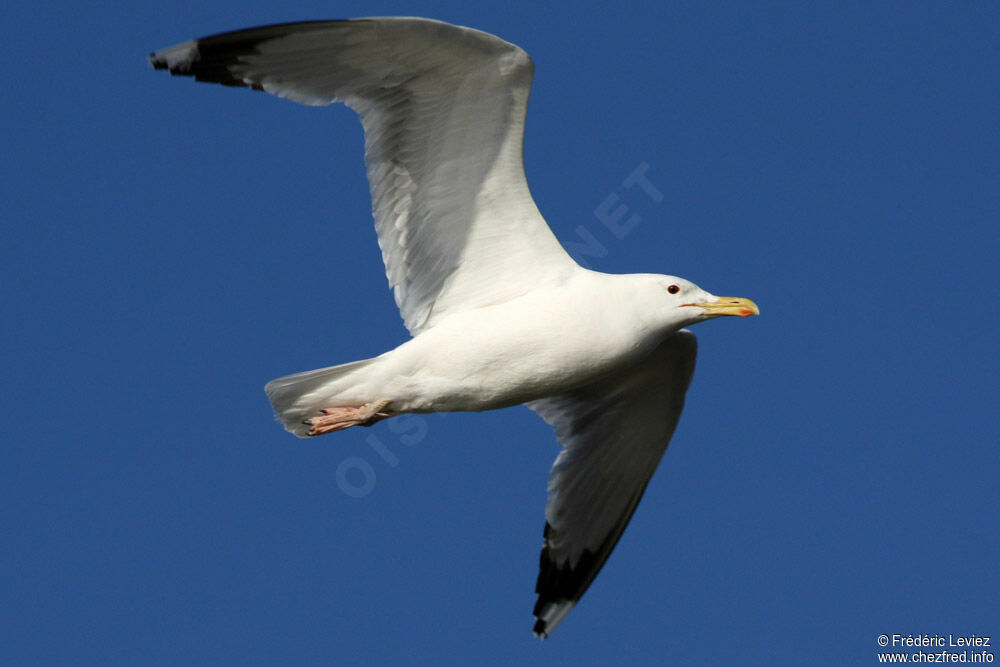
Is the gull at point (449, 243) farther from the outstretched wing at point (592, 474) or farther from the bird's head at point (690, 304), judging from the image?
the outstretched wing at point (592, 474)

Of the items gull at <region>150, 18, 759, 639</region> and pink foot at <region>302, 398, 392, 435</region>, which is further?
pink foot at <region>302, 398, 392, 435</region>

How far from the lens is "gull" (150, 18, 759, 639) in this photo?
8.07 meters

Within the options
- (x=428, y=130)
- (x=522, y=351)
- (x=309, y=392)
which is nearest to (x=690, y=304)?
(x=522, y=351)

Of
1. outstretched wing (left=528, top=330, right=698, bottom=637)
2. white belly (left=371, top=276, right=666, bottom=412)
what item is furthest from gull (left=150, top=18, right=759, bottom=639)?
outstretched wing (left=528, top=330, right=698, bottom=637)

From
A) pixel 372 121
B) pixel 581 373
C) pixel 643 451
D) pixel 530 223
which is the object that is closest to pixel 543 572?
pixel 643 451

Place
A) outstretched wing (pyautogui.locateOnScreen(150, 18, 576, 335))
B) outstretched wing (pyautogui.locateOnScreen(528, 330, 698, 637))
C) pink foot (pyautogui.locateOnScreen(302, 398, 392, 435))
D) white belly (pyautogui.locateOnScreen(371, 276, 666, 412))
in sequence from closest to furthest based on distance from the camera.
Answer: outstretched wing (pyautogui.locateOnScreen(150, 18, 576, 335))
white belly (pyautogui.locateOnScreen(371, 276, 666, 412))
pink foot (pyautogui.locateOnScreen(302, 398, 392, 435))
outstretched wing (pyautogui.locateOnScreen(528, 330, 698, 637))

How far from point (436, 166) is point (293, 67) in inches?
44.9

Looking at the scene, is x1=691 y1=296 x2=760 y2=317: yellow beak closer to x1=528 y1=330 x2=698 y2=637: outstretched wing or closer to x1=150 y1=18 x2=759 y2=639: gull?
x1=150 y1=18 x2=759 y2=639: gull

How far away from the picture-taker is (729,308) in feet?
28.2

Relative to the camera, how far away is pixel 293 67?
815cm

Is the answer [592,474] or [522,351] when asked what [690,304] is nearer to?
[522,351]

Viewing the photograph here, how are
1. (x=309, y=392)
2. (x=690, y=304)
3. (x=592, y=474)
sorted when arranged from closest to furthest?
(x=690, y=304)
(x=309, y=392)
(x=592, y=474)

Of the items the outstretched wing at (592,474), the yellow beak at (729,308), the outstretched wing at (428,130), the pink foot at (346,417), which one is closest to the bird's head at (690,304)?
the yellow beak at (729,308)

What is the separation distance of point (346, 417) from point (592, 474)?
2331 millimetres
